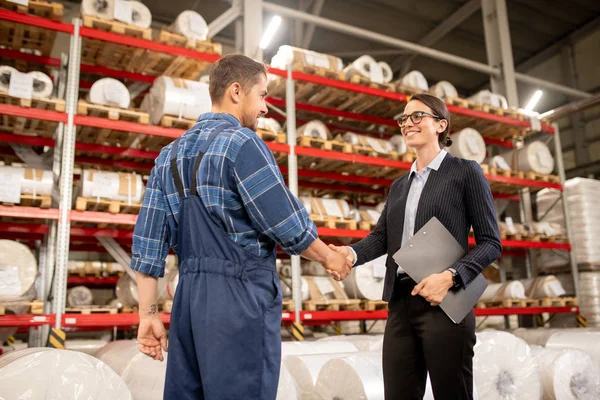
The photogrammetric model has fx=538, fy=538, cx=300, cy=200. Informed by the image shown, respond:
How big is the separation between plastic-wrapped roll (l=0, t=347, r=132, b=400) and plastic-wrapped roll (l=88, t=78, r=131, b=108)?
13.6 ft

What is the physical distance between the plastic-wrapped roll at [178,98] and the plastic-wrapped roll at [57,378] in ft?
13.5

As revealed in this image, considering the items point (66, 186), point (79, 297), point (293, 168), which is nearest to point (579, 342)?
point (293, 168)

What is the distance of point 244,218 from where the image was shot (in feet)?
6.38

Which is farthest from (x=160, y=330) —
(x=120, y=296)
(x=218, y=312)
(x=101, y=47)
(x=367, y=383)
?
(x=101, y=47)

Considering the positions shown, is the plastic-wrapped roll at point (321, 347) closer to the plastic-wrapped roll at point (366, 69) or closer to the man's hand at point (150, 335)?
the man's hand at point (150, 335)

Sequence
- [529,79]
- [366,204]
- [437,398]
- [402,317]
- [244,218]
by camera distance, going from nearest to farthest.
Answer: [244,218]
[437,398]
[402,317]
[366,204]
[529,79]

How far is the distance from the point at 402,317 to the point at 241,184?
45.5 inches

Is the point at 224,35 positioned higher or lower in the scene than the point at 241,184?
higher

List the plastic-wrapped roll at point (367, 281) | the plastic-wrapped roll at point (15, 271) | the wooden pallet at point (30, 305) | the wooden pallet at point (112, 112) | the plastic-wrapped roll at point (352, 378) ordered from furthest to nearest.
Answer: the plastic-wrapped roll at point (367, 281)
the wooden pallet at point (112, 112)
the plastic-wrapped roll at point (15, 271)
the wooden pallet at point (30, 305)
the plastic-wrapped roll at point (352, 378)

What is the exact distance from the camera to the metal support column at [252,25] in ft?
27.6

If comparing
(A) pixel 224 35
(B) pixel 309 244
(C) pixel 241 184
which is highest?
(A) pixel 224 35

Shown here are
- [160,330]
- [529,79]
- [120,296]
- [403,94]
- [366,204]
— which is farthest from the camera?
[529,79]

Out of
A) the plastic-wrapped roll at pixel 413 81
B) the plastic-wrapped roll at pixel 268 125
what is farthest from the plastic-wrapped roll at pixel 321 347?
the plastic-wrapped roll at pixel 413 81

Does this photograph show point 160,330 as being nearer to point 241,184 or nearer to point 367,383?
point 241,184
